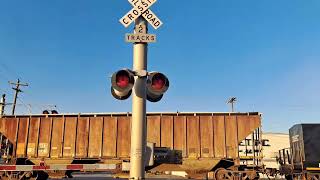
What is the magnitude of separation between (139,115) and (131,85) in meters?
0.39

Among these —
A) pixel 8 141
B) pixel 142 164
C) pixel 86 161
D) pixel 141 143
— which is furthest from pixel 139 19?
pixel 8 141

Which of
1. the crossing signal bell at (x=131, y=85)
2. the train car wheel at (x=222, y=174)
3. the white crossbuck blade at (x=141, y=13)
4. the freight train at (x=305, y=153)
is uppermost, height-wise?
the white crossbuck blade at (x=141, y=13)

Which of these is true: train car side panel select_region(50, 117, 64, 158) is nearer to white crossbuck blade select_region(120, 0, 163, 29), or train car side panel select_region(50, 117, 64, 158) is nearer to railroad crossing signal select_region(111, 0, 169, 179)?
railroad crossing signal select_region(111, 0, 169, 179)

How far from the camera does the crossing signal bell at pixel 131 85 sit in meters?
3.68

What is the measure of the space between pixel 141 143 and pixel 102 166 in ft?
7.30

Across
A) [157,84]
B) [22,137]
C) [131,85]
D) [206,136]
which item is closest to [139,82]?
[131,85]

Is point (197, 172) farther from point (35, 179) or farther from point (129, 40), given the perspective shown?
point (129, 40)

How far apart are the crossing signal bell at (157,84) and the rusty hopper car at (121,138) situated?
13.3 m

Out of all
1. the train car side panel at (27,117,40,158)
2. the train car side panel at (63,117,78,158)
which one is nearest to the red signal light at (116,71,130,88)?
the train car side panel at (63,117,78,158)

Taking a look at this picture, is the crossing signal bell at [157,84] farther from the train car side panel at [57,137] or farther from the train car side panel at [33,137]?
the train car side panel at [33,137]

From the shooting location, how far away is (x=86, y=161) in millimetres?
17562

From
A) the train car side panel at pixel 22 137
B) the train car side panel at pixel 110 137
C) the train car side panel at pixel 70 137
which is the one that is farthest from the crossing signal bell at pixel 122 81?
the train car side panel at pixel 22 137

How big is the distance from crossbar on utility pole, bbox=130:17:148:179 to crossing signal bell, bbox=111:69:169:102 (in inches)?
3.5

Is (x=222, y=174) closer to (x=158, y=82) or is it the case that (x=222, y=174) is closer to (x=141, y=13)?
(x=158, y=82)
